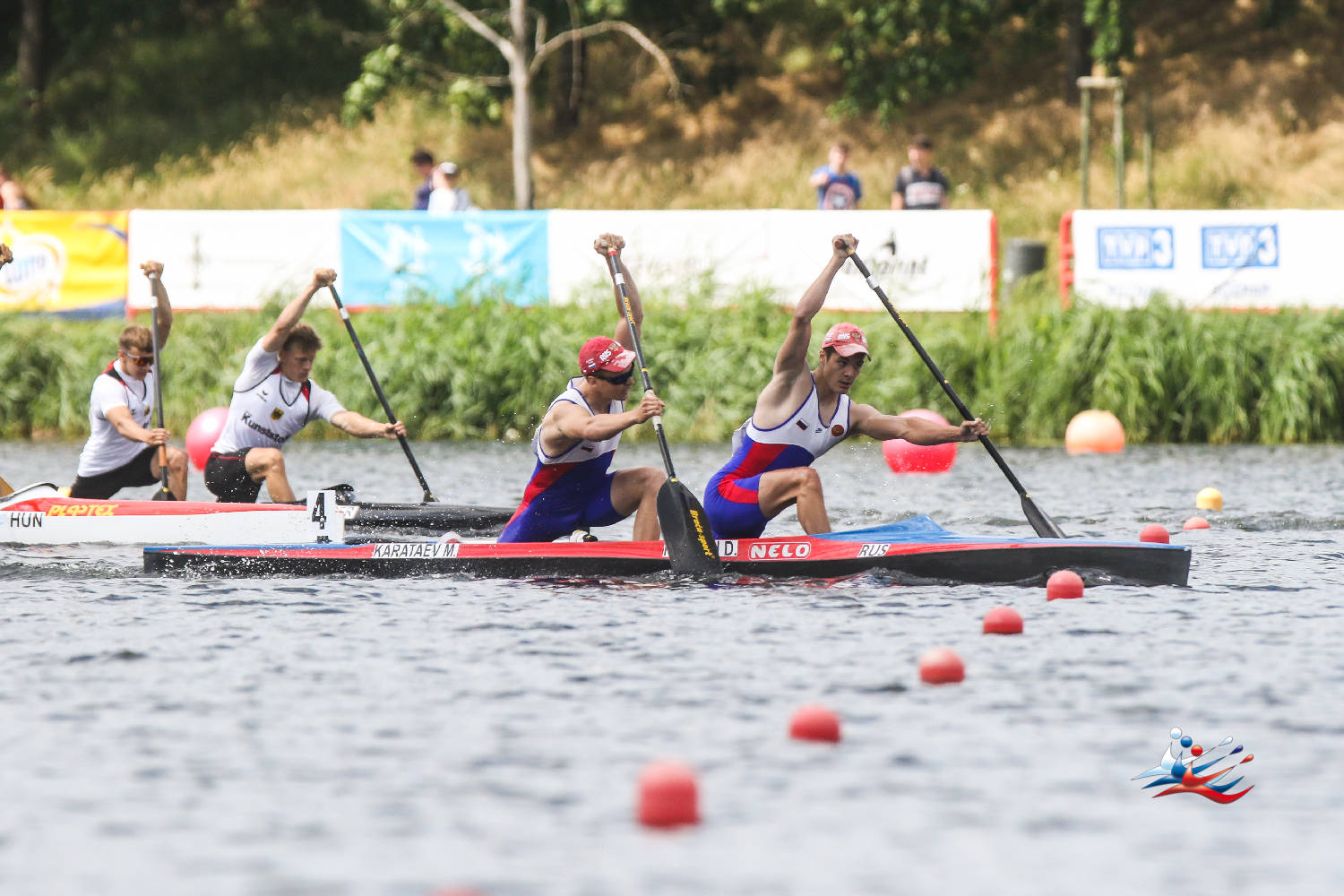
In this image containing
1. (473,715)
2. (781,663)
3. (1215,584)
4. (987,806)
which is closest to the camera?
(987,806)

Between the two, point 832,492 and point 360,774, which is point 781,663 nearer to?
point 360,774

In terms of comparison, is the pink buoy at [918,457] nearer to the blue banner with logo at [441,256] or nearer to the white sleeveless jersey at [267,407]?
the blue banner with logo at [441,256]

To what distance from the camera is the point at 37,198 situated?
3197cm

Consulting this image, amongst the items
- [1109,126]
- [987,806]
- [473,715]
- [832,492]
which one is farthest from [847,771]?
[1109,126]

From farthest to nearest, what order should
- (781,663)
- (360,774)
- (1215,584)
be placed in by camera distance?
(1215,584) < (781,663) < (360,774)

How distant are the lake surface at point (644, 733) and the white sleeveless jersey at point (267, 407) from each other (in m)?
2.12

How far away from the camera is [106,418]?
42.7 ft

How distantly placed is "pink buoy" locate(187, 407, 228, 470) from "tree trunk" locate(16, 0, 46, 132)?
21718mm

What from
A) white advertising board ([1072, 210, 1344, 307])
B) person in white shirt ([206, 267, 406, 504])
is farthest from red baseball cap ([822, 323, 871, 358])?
white advertising board ([1072, 210, 1344, 307])

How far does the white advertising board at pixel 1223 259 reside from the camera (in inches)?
775

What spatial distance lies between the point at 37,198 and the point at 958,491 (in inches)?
839

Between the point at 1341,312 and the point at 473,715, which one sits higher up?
the point at 1341,312

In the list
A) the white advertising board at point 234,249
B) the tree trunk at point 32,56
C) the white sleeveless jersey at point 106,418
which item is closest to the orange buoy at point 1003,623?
the white sleeveless jersey at point 106,418

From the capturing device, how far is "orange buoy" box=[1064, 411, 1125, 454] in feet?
60.1
